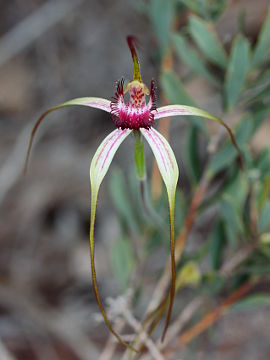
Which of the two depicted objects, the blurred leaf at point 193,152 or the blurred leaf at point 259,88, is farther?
the blurred leaf at point 193,152

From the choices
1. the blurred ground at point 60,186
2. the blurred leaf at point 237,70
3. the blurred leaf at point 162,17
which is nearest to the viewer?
the blurred leaf at point 237,70

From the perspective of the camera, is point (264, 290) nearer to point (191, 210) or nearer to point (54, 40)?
point (191, 210)

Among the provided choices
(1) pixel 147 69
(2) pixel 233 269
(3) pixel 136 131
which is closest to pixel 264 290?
(2) pixel 233 269

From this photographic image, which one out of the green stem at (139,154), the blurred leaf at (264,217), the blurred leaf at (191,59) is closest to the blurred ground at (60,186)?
the blurred leaf at (191,59)

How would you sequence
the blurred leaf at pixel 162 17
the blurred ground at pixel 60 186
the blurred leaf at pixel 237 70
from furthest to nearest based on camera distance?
the blurred ground at pixel 60 186
the blurred leaf at pixel 162 17
the blurred leaf at pixel 237 70

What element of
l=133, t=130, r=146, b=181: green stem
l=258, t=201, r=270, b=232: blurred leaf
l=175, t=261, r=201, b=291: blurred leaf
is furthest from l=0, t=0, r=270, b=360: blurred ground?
l=133, t=130, r=146, b=181: green stem

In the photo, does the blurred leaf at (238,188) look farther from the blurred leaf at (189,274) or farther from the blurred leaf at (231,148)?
the blurred leaf at (189,274)

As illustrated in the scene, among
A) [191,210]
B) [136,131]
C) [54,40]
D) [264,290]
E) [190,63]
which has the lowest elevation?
[264,290]
